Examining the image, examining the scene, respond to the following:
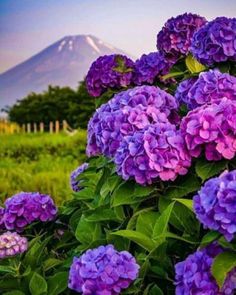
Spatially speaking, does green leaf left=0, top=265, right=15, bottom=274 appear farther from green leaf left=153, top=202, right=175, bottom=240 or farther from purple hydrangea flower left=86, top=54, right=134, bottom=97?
purple hydrangea flower left=86, top=54, right=134, bottom=97

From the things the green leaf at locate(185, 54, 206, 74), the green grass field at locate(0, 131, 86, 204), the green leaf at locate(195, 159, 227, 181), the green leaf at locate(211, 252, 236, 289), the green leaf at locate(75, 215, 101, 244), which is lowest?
the green grass field at locate(0, 131, 86, 204)

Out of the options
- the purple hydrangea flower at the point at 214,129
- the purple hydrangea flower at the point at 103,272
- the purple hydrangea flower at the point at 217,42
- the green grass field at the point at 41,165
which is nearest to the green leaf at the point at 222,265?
the purple hydrangea flower at the point at 103,272


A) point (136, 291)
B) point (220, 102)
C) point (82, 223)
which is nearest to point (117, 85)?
point (82, 223)

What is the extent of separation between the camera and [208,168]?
6.30 feet

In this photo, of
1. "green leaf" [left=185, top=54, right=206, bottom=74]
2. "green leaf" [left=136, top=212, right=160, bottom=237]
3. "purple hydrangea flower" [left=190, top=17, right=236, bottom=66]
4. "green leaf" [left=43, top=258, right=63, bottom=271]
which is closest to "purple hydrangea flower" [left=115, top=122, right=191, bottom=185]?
"green leaf" [left=136, top=212, right=160, bottom=237]

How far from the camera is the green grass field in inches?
313

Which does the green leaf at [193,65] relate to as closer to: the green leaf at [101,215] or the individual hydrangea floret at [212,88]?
the individual hydrangea floret at [212,88]

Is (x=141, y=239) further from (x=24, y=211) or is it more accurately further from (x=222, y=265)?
(x=24, y=211)

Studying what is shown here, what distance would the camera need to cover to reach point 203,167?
6.33ft

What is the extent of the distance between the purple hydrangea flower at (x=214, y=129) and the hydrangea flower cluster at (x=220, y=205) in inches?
12.4

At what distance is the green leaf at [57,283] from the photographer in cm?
204

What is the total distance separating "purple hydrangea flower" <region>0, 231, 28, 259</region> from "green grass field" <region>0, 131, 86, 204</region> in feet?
4.77

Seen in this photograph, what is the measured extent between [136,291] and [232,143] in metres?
0.42

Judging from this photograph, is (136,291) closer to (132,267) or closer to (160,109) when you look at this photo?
(132,267)
